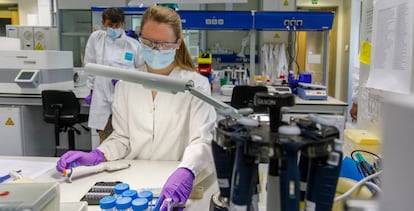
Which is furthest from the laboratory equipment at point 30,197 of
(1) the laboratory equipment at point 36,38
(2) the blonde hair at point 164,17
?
(1) the laboratory equipment at point 36,38

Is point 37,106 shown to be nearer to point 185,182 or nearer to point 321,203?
point 185,182

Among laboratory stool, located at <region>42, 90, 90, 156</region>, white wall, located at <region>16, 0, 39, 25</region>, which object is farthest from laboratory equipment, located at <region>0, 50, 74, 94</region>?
white wall, located at <region>16, 0, 39, 25</region>

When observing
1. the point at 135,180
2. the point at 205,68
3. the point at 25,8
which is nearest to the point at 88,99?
the point at 205,68

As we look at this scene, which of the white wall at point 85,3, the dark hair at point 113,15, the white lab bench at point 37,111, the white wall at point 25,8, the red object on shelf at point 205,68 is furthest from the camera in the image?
the white wall at point 25,8

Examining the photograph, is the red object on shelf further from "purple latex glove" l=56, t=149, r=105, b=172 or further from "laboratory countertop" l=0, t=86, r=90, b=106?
"purple latex glove" l=56, t=149, r=105, b=172

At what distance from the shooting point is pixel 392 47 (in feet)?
3.79

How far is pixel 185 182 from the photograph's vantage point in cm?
110

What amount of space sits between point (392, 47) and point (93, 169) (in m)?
1.11

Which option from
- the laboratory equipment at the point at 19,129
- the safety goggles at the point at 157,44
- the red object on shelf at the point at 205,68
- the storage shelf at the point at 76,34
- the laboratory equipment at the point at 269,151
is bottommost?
the laboratory equipment at the point at 19,129

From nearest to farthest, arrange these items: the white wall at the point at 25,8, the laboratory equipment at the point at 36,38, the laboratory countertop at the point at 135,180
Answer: the laboratory countertop at the point at 135,180 → the laboratory equipment at the point at 36,38 → the white wall at the point at 25,8

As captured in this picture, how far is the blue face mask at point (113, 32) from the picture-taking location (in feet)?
10.1

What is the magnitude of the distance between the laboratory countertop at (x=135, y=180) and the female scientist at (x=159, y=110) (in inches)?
4.1

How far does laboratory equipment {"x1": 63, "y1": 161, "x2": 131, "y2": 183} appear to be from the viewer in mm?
1268

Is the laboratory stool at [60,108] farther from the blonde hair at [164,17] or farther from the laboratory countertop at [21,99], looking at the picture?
the blonde hair at [164,17]
